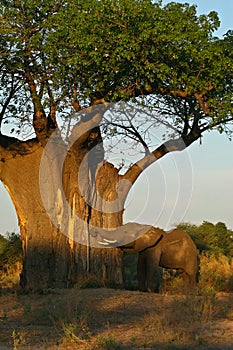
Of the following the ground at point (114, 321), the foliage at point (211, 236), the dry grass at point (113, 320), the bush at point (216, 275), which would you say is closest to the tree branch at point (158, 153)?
the bush at point (216, 275)

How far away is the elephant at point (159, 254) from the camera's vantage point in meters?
15.0

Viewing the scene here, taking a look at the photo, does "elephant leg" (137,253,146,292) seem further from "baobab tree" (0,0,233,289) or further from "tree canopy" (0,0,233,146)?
"tree canopy" (0,0,233,146)

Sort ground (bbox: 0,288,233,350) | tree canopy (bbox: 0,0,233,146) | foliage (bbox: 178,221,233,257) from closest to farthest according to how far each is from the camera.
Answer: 1. ground (bbox: 0,288,233,350)
2. tree canopy (bbox: 0,0,233,146)
3. foliage (bbox: 178,221,233,257)

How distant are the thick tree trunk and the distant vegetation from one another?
2.76 ft

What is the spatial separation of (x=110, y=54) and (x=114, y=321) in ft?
18.0

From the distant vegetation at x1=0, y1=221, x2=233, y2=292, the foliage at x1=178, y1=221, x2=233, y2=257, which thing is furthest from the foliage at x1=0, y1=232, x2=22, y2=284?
the foliage at x1=178, y1=221, x2=233, y2=257

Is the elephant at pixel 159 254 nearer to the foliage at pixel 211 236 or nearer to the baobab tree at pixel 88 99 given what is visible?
the baobab tree at pixel 88 99

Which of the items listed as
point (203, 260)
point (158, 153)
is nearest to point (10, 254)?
point (203, 260)

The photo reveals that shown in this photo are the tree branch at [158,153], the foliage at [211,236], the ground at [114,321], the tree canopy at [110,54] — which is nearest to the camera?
the ground at [114,321]

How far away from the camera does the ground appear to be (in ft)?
28.1

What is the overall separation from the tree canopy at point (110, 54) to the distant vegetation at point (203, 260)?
370cm

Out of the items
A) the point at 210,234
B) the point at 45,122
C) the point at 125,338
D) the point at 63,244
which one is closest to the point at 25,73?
the point at 45,122

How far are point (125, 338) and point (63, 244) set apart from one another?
602cm

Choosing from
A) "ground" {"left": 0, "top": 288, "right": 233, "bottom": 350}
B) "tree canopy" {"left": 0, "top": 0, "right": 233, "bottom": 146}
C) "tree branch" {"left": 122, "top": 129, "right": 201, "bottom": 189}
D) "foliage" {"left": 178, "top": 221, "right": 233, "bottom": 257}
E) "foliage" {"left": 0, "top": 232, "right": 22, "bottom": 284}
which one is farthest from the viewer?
"foliage" {"left": 178, "top": 221, "right": 233, "bottom": 257}
